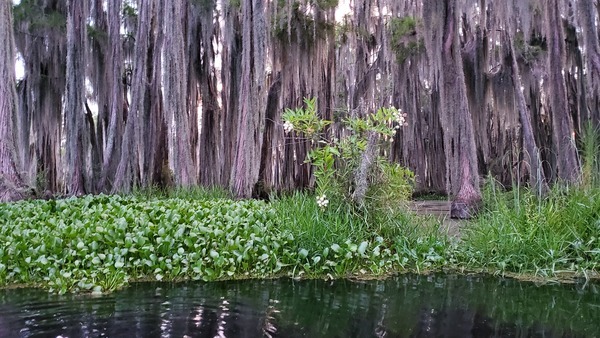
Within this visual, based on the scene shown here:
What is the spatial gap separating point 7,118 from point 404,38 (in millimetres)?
12757

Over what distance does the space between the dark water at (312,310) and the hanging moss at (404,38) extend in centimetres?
1231

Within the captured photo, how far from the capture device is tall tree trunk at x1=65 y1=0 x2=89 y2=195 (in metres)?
12.9

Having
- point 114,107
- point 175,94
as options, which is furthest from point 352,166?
point 114,107

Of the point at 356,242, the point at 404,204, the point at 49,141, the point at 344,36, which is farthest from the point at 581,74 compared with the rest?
the point at 49,141

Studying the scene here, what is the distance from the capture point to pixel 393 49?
1717 cm

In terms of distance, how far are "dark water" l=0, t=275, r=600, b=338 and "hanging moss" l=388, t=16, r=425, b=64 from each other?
12.3m

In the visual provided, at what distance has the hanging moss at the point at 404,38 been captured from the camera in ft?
52.4

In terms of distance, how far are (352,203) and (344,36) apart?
12432 mm

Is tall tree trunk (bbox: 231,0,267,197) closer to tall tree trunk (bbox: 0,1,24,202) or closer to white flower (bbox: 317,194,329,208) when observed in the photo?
tall tree trunk (bbox: 0,1,24,202)

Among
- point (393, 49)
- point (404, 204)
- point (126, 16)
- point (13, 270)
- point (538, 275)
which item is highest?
point (126, 16)

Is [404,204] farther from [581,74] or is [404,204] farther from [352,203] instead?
[581,74]

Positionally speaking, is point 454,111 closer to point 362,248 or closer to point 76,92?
point 362,248

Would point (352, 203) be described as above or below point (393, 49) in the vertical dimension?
below

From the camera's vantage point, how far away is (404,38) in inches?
655
